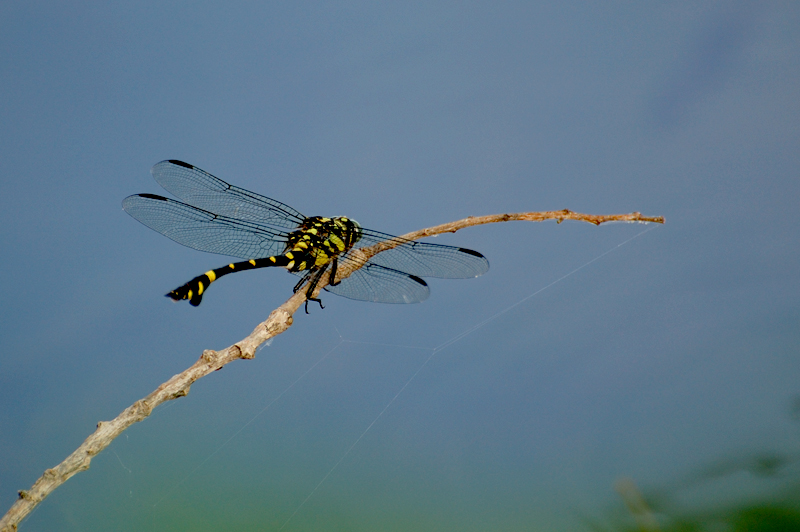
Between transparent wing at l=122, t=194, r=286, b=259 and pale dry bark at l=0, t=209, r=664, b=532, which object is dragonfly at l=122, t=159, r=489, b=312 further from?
pale dry bark at l=0, t=209, r=664, b=532

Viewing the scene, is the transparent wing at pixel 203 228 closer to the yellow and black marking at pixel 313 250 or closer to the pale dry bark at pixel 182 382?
the yellow and black marking at pixel 313 250

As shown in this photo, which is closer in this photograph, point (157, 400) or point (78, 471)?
point (78, 471)

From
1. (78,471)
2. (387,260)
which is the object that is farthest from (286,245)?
(78,471)

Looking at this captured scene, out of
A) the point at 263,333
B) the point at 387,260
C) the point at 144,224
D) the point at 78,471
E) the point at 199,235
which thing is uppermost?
the point at 387,260

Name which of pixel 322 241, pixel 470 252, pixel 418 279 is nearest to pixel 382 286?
pixel 418 279

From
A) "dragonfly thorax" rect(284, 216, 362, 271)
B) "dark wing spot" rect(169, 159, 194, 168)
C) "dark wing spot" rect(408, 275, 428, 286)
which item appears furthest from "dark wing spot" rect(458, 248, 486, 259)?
"dark wing spot" rect(169, 159, 194, 168)

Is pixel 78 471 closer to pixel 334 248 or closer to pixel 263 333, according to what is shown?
pixel 263 333

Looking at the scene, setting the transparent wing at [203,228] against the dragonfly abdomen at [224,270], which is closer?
the dragonfly abdomen at [224,270]

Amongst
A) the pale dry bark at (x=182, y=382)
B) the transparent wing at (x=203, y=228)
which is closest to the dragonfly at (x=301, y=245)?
the transparent wing at (x=203, y=228)
